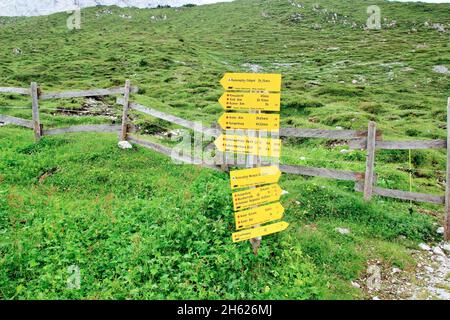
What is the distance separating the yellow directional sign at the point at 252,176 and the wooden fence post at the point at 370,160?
3.71 metres

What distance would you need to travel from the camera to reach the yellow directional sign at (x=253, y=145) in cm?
746

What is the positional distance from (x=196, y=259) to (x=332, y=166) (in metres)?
7.81

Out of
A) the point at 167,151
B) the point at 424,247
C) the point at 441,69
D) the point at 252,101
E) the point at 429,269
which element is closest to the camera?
the point at 252,101

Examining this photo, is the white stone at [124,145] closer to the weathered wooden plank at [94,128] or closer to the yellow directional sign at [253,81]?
the weathered wooden plank at [94,128]

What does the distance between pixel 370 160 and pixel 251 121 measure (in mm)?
4392

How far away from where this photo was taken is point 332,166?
43.4 feet

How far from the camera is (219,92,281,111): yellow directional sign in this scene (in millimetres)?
6848

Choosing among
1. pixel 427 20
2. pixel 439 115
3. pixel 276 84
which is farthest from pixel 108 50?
pixel 427 20

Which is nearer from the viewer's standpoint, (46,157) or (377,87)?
(46,157)

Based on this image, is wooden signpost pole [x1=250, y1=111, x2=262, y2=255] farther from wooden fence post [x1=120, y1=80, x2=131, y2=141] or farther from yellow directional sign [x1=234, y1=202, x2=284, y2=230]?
wooden fence post [x1=120, y1=80, x2=131, y2=141]

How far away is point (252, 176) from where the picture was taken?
23.6ft

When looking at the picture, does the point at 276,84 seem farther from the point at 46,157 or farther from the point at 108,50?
the point at 108,50
